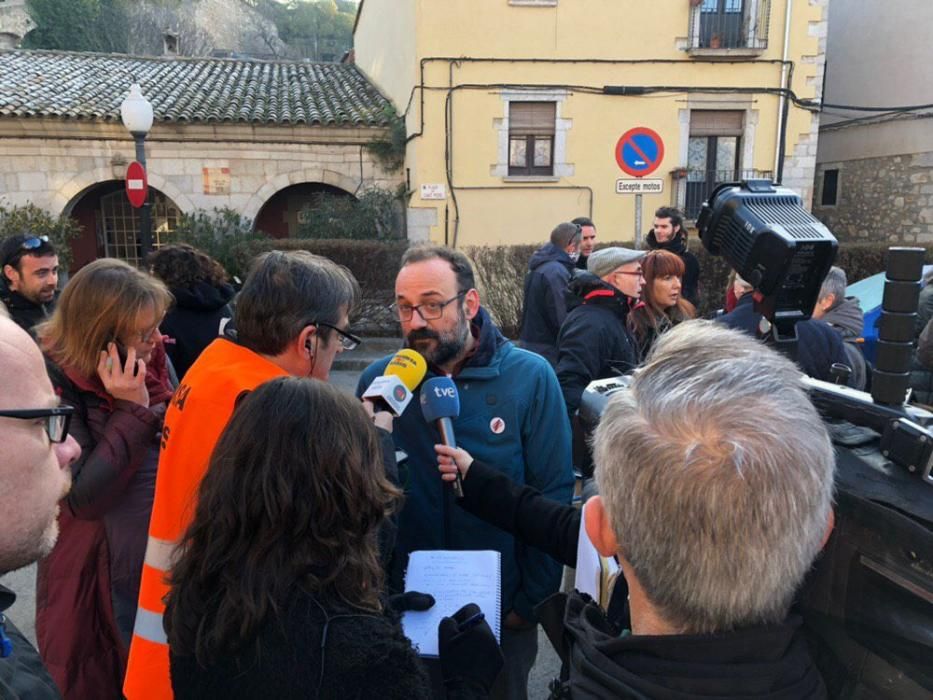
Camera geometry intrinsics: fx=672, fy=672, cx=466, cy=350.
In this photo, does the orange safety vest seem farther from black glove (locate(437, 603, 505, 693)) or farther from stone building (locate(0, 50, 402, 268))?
stone building (locate(0, 50, 402, 268))

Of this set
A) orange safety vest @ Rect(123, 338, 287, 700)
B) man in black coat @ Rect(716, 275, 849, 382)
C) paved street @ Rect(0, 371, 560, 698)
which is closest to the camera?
orange safety vest @ Rect(123, 338, 287, 700)

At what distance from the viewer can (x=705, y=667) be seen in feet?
3.20

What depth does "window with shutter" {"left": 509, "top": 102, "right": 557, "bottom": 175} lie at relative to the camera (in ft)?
45.5

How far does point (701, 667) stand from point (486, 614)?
0.76m

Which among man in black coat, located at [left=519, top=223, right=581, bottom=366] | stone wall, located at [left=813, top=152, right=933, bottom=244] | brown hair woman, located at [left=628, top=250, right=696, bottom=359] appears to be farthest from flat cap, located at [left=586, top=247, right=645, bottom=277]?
stone wall, located at [left=813, top=152, right=933, bottom=244]

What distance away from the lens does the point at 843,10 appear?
1673cm

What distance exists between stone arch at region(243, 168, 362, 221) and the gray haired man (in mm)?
14355

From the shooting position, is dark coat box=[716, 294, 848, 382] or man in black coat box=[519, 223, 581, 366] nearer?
dark coat box=[716, 294, 848, 382]

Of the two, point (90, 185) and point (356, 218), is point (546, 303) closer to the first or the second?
point (356, 218)

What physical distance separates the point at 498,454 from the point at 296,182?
A: 13.4m

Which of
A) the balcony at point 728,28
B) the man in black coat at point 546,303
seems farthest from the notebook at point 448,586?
the balcony at point 728,28

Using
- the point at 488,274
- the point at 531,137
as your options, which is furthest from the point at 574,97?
the point at 488,274

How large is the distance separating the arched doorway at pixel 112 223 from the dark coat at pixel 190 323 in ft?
43.1

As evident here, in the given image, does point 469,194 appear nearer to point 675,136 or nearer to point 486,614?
point 675,136
